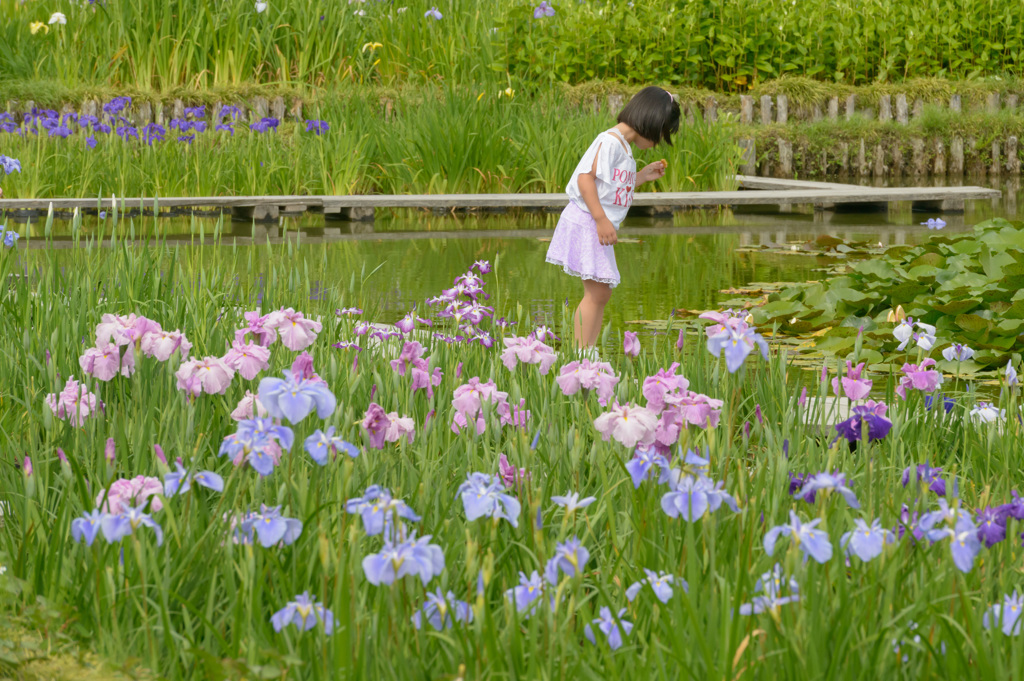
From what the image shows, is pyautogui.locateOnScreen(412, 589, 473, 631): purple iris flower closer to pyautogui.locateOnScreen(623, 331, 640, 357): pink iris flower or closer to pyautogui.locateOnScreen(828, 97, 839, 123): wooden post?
pyautogui.locateOnScreen(623, 331, 640, 357): pink iris flower

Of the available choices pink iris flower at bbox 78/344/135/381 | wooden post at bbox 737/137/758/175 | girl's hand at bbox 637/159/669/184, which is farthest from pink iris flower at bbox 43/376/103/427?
wooden post at bbox 737/137/758/175

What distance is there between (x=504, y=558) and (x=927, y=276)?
3944 millimetres

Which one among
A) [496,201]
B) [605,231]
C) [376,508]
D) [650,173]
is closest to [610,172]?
[605,231]

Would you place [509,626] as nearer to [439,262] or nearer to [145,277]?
[145,277]

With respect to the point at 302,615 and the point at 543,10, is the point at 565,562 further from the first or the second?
the point at 543,10

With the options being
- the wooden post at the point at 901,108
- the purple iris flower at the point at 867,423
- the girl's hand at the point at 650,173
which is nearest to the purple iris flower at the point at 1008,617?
the purple iris flower at the point at 867,423

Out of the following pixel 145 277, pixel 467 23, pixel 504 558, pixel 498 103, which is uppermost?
pixel 467 23

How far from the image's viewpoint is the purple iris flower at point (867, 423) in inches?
89.4

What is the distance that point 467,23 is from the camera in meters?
15.8

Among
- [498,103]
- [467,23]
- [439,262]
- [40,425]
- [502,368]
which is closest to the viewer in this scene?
[40,425]

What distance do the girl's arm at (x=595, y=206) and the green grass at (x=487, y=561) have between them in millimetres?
2008

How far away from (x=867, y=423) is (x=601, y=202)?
3082mm

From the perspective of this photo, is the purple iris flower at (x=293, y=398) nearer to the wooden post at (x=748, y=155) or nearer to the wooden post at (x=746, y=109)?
the wooden post at (x=748, y=155)

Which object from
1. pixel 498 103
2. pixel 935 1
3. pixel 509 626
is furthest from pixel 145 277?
pixel 935 1
